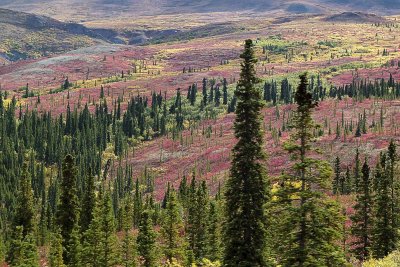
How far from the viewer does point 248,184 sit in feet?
119

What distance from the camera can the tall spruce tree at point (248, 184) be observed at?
36.2 meters

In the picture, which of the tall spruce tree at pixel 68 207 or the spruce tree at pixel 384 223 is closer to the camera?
the spruce tree at pixel 384 223

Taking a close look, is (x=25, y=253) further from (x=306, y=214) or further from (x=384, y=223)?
(x=306, y=214)

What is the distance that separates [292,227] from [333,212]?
2.46m

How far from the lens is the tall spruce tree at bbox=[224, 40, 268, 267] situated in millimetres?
36188

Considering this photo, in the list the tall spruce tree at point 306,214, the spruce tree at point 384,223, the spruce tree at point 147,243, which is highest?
the tall spruce tree at point 306,214

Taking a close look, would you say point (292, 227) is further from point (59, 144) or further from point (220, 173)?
point (59, 144)

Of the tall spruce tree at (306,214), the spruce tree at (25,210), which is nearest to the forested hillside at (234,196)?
the tall spruce tree at (306,214)


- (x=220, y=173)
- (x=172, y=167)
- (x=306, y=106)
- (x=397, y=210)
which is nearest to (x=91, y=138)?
(x=172, y=167)

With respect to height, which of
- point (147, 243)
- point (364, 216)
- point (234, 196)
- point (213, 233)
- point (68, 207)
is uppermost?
point (234, 196)

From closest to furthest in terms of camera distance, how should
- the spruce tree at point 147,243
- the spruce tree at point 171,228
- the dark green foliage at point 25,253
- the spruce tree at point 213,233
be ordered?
the spruce tree at point 147,243, the dark green foliage at point 25,253, the spruce tree at point 171,228, the spruce tree at point 213,233

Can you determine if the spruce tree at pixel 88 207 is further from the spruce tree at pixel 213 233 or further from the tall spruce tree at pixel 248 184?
the tall spruce tree at pixel 248 184

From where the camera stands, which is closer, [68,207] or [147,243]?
[147,243]

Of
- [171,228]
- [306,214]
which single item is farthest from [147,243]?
[306,214]
